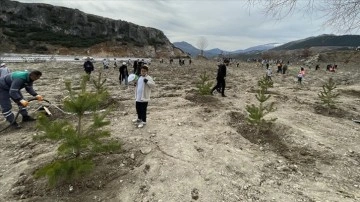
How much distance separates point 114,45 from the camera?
275 ft

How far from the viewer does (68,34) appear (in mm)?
82562

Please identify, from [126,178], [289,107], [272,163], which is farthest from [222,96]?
[126,178]

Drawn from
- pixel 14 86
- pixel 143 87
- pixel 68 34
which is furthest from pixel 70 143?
pixel 68 34

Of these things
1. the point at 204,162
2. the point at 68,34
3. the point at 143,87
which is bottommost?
the point at 204,162

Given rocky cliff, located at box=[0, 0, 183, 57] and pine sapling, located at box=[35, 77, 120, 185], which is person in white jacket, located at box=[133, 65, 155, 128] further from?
rocky cliff, located at box=[0, 0, 183, 57]

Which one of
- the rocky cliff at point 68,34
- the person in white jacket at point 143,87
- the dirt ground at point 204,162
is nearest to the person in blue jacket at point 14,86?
the dirt ground at point 204,162

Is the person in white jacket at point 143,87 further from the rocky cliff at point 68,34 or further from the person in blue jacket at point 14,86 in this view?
the rocky cliff at point 68,34

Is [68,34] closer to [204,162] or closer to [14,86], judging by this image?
[14,86]

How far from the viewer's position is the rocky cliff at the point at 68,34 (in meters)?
69.3

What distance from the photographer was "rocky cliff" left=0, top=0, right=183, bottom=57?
227 ft

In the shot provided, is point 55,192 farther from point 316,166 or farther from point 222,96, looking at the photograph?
point 222,96

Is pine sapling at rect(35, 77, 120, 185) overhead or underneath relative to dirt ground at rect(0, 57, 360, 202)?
overhead

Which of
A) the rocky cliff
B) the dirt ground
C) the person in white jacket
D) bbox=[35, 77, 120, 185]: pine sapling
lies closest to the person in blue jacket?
the dirt ground

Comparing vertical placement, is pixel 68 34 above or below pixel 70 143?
above
